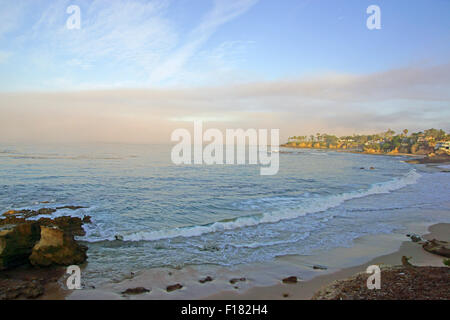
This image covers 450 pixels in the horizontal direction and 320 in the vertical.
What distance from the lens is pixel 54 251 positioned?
27.7 feet

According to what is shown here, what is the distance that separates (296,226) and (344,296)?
8.72 m

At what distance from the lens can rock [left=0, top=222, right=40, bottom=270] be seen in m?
7.98

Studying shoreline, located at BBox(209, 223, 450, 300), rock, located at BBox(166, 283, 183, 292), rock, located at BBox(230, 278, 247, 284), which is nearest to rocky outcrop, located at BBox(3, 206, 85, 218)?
rock, located at BBox(166, 283, 183, 292)

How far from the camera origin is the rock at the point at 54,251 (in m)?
8.27

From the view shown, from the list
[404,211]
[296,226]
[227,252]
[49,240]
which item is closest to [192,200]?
[296,226]

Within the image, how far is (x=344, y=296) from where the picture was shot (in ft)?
19.0

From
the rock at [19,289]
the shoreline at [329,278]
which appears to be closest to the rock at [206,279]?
the shoreline at [329,278]

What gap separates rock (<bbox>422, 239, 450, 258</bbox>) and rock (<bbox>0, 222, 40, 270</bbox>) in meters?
14.4

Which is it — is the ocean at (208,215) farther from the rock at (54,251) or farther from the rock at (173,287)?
the rock at (173,287)

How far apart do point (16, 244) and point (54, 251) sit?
1.17 meters

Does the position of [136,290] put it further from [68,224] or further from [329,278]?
[68,224]

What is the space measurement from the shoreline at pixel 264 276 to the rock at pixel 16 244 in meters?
2.57

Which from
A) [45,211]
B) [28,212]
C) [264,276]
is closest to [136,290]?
[264,276]
